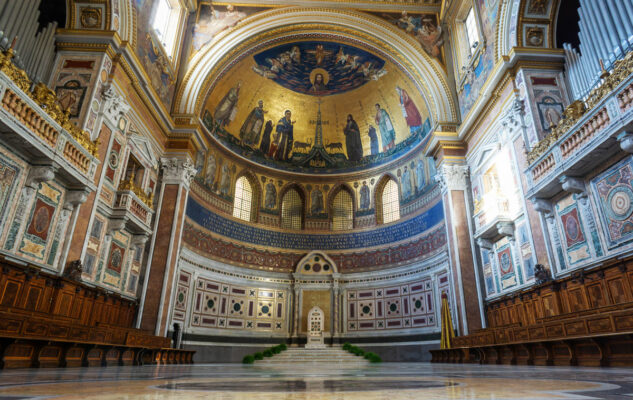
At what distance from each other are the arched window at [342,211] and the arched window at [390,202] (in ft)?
6.76

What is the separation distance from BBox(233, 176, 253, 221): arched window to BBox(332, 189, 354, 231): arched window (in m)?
5.17

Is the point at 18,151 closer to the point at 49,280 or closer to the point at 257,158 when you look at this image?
the point at 49,280

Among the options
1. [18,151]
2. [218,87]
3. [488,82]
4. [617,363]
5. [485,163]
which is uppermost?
[218,87]

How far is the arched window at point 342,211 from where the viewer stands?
23.4 m

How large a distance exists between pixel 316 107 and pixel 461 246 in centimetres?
1312

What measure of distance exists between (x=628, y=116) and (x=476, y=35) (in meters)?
10.8

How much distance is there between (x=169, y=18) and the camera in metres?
17.7

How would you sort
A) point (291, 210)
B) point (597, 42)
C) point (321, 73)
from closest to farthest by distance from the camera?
point (597, 42)
point (321, 73)
point (291, 210)

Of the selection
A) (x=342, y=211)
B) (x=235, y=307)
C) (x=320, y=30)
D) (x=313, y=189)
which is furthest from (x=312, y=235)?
(x=320, y=30)

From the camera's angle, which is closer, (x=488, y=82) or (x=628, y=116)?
(x=628, y=116)

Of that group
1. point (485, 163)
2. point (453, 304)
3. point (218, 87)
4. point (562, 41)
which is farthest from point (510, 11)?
point (218, 87)

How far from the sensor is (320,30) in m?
20.0

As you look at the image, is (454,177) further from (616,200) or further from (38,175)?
(38,175)

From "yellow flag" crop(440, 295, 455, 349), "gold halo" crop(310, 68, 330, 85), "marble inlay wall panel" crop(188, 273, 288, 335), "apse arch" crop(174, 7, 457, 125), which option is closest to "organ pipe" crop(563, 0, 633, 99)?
"apse arch" crop(174, 7, 457, 125)
